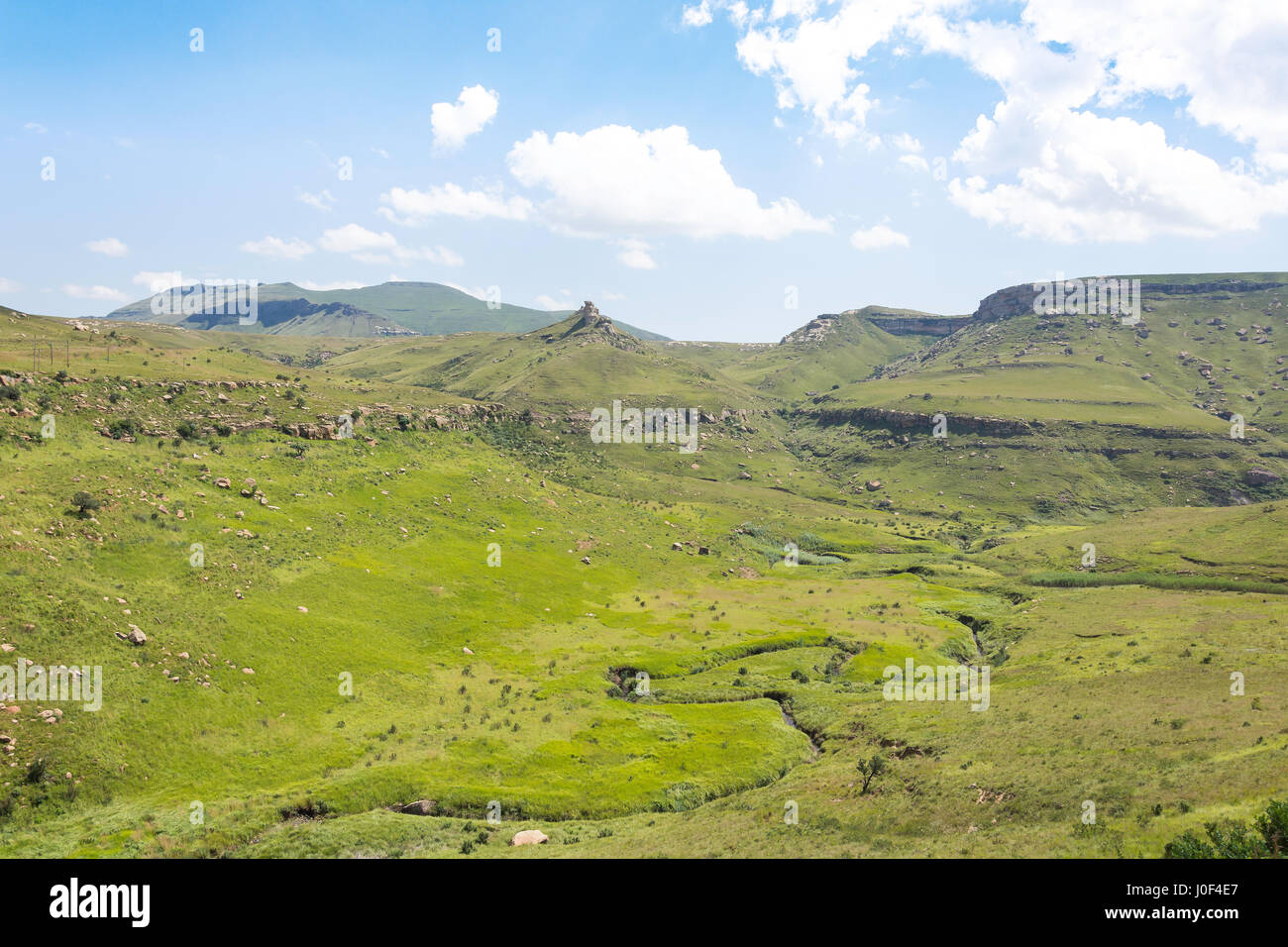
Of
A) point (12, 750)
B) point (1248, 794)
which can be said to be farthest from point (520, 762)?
point (1248, 794)

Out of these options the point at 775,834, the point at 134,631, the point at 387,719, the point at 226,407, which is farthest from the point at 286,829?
the point at 226,407

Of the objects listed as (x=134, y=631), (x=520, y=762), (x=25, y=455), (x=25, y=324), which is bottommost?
(x=520, y=762)

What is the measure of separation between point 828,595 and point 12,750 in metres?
110

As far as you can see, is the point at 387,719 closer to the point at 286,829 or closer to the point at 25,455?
the point at 286,829
